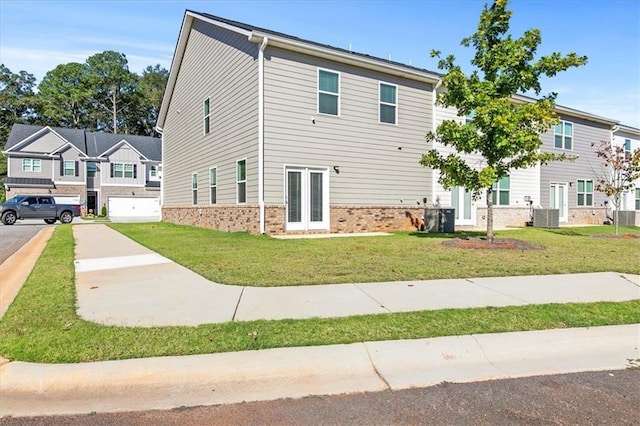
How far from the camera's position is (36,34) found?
594 inches

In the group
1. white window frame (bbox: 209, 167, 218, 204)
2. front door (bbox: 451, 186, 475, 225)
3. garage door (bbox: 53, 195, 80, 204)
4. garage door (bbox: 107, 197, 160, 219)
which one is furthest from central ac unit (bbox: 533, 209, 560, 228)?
garage door (bbox: 53, 195, 80, 204)

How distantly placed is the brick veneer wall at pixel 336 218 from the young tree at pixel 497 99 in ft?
15.1

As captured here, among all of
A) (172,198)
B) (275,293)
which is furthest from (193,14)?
(275,293)

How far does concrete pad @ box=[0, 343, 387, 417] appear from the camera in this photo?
2.94 metres

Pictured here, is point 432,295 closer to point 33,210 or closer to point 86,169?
point 33,210

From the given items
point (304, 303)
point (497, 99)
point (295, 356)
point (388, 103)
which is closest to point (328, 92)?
point (388, 103)

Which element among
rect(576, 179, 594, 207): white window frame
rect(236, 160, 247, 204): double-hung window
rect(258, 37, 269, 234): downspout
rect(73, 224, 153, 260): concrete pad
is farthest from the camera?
rect(576, 179, 594, 207): white window frame

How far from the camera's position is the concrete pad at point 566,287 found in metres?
5.49

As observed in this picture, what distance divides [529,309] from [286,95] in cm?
1081

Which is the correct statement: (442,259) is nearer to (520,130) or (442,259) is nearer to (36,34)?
(520,130)

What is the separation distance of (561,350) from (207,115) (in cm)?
1682

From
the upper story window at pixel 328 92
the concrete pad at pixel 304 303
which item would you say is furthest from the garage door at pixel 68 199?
the concrete pad at pixel 304 303

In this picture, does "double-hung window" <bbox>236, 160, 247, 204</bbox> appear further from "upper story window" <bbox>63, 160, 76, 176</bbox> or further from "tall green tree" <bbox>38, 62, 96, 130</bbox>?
"tall green tree" <bbox>38, 62, 96, 130</bbox>

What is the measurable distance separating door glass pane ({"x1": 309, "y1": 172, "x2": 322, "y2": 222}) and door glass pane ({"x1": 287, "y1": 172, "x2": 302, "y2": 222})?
45cm
